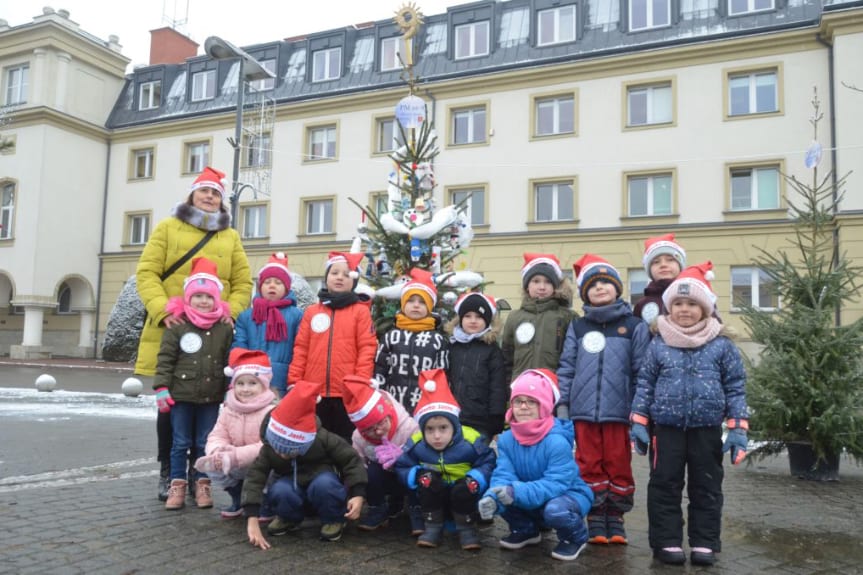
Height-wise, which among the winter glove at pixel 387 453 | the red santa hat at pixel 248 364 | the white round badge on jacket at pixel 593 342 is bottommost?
the winter glove at pixel 387 453

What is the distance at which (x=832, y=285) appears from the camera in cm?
798

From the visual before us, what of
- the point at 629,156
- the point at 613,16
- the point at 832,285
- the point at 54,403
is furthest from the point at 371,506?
the point at 613,16

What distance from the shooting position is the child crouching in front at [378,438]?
498 cm

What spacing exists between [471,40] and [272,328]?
73.5 feet

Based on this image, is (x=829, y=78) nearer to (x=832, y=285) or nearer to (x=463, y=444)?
(x=832, y=285)

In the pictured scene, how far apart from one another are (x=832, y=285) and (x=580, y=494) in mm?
4933

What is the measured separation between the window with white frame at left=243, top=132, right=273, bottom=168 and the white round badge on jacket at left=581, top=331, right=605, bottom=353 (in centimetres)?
2456

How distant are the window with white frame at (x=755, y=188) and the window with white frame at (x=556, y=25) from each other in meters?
7.04

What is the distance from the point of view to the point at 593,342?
16.7ft

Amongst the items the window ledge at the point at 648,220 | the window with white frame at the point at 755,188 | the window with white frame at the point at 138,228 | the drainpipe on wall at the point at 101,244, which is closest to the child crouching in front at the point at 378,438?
the window ledge at the point at 648,220

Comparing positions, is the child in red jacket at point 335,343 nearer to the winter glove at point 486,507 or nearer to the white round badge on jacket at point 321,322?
the white round badge on jacket at point 321,322

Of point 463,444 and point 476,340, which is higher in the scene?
point 476,340

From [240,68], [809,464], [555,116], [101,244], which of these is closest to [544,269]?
[809,464]

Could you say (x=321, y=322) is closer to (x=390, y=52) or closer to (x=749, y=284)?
(x=749, y=284)
